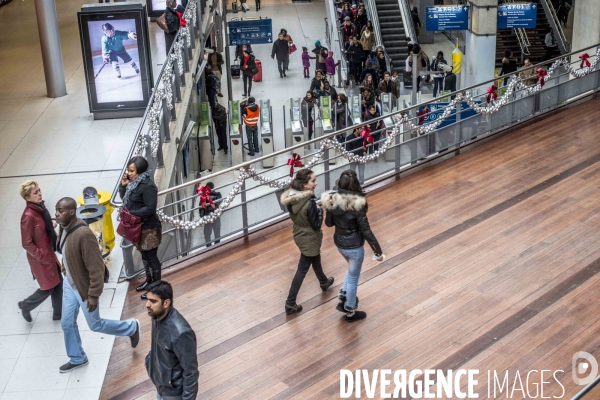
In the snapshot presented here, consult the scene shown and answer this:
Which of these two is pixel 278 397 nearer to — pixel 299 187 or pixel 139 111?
pixel 299 187

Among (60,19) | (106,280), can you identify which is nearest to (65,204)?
(106,280)

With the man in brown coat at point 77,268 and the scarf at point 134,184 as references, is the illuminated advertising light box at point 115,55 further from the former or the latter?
the man in brown coat at point 77,268

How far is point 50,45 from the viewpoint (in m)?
15.6

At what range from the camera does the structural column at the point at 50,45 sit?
50.7ft

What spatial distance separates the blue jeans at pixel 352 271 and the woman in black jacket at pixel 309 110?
40.7 ft

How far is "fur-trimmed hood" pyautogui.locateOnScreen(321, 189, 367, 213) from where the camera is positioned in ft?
24.2

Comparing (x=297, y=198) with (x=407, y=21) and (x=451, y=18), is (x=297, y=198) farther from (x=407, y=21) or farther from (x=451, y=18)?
(x=407, y=21)

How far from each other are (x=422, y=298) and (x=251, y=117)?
11933 mm

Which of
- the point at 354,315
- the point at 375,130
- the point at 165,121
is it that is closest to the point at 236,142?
the point at 375,130

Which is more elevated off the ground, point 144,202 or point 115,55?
point 115,55

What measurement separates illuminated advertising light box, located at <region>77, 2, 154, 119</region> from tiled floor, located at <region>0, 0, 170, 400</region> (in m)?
0.40

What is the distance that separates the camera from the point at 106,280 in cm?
888

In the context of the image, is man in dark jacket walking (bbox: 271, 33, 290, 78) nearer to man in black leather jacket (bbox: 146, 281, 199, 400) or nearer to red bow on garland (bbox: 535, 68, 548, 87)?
red bow on garland (bbox: 535, 68, 548, 87)

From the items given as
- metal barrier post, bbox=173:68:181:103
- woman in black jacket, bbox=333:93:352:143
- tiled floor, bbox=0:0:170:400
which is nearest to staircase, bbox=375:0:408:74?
woman in black jacket, bbox=333:93:352:143
